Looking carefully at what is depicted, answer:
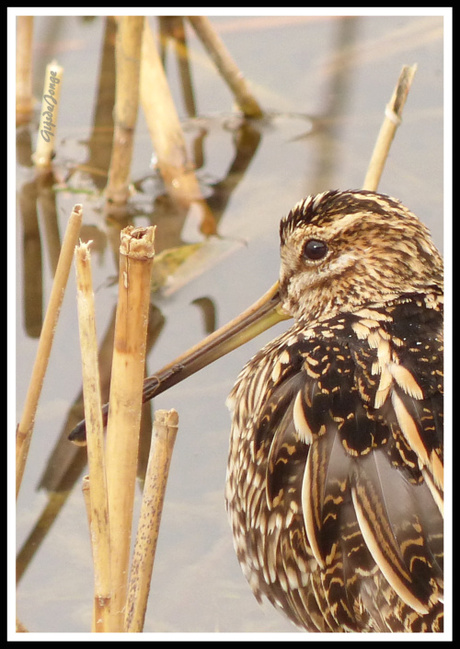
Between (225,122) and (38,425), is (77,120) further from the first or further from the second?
(38,425)

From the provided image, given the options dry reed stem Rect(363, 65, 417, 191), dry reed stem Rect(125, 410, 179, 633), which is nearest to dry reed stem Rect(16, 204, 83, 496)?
dry reed stem Rect(125, 410, 179, 633)

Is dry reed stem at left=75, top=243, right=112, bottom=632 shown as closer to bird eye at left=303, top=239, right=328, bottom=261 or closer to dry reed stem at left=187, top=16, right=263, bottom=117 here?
bird eye at left=303, top=239, right=328, bottom=261

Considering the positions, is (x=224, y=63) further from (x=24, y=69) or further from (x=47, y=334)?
(x=47, y=334)

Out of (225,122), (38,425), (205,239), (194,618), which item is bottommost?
(194,618)

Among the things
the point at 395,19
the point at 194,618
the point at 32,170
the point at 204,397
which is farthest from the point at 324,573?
the point at 395,19

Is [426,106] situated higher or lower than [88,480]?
higher

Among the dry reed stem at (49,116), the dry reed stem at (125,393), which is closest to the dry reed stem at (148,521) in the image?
the dry reed stem at (125,393)
